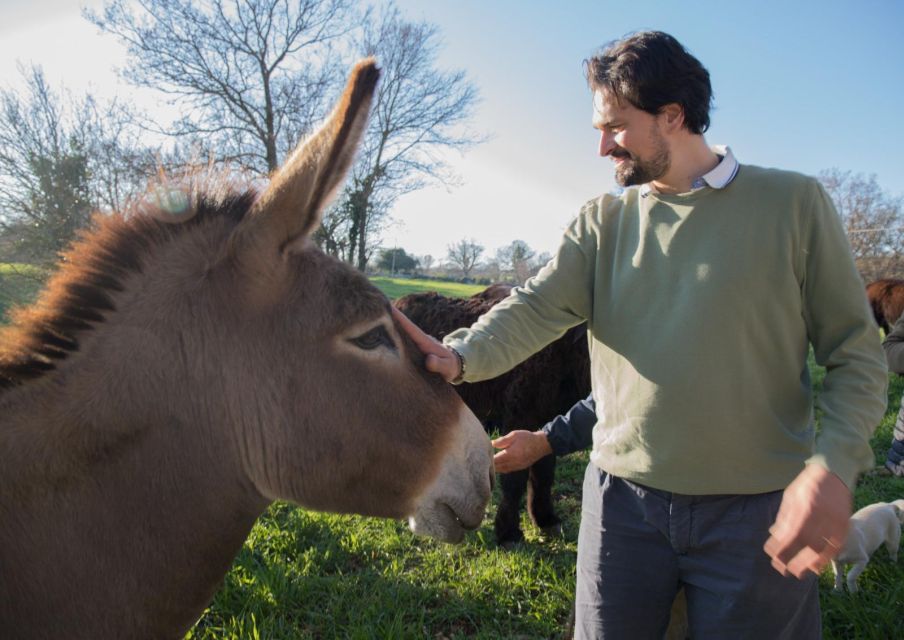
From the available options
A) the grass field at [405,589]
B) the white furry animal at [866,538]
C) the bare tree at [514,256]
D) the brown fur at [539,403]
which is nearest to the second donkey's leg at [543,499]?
the brown fur at [539,403]

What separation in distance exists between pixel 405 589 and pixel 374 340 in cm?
281

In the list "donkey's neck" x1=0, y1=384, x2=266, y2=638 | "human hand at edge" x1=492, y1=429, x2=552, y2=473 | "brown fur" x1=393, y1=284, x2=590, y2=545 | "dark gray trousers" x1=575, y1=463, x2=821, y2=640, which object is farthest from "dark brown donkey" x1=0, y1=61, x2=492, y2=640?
"brown fur" x1=393, y1=284, x2=590, y2=545

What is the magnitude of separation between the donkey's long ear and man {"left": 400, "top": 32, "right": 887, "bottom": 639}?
637mm

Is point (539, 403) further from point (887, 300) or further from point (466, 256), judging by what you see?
point (466, 256)

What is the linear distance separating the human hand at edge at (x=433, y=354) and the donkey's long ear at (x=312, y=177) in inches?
20.2

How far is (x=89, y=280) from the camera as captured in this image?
1.62m

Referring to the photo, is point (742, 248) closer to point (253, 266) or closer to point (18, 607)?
point (253, 266)

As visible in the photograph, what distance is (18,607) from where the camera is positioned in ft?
4.69

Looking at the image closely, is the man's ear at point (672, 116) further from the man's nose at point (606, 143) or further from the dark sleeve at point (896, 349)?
the dark sleeve at point (896, 349)

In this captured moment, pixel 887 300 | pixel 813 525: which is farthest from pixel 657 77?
pixel 887 300

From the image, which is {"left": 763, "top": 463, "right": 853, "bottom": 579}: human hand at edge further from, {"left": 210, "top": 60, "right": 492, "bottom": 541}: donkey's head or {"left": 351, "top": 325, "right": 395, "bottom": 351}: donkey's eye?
{"left": 351, "top": 325, "right": 395, "bottom": 351}: donkey's eye

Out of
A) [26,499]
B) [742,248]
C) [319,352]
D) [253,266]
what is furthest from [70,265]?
[742,248]

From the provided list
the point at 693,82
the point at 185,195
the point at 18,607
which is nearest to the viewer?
the point at 18,607

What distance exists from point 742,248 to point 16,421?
7.73ft
